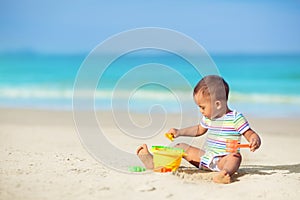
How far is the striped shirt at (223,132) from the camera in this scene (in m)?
3.75

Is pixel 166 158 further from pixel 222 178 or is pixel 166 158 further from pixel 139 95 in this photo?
pixel 139 95

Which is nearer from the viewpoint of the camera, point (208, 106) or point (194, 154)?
point (208, 106)

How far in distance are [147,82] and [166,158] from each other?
27.7 ft

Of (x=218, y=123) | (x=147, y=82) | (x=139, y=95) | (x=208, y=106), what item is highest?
(x=147, y=82)

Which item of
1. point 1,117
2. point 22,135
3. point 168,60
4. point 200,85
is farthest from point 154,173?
point 168,60

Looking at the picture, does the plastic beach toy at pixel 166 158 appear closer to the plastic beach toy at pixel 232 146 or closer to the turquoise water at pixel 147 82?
the plastic beach toy at pixel 232 146

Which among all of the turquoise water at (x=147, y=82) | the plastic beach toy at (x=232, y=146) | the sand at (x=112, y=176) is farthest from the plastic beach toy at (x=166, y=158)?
the turquoise water at (x=147, y=82)

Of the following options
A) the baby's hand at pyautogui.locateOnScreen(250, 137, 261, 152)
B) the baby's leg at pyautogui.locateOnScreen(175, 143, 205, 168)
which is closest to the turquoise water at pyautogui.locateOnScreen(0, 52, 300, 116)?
the baby's leg at pyautogui.locateOnScreen(175, 143, 205, 168)

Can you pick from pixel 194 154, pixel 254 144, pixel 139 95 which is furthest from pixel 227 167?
pixel 139 95

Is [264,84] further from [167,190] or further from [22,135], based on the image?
[167,190]

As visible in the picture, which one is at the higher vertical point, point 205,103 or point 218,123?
point 205,103

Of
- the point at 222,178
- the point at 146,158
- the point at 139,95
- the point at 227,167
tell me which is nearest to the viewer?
the point at 222,178

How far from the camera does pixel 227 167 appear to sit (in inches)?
143

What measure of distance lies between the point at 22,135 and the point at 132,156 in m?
1.64
